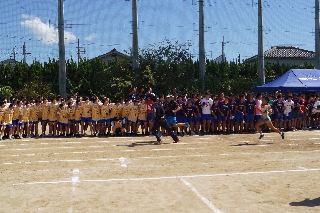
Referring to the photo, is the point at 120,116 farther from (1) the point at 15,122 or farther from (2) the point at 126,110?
(1) the point at 15,122

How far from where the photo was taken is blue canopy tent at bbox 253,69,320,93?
73.6 ft

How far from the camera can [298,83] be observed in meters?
22.9

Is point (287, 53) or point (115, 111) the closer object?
point (115, 111)

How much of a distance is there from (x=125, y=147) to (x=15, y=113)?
5904 mm

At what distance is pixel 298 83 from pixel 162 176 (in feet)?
51.3

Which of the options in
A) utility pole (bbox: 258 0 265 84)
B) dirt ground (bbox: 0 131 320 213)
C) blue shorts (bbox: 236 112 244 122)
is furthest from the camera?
utility pole (bbox: 258 0 265 84)

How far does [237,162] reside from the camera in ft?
37.3

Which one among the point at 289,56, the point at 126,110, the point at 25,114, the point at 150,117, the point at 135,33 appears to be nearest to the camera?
the point at 25,114

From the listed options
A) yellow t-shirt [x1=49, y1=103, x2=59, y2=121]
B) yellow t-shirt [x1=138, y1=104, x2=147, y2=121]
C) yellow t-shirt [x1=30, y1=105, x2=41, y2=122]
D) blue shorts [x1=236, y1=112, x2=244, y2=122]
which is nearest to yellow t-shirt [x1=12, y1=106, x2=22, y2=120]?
yellow t-shirt [x1=30, y1=105, x2=41, y2=122]

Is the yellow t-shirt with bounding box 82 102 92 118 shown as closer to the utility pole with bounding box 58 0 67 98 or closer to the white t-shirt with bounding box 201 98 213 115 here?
the white t-shirt with bounding box 201 98 213 115

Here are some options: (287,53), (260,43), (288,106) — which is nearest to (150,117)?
(288,106)

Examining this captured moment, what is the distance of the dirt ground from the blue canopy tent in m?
7.15

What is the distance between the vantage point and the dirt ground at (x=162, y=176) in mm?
7262

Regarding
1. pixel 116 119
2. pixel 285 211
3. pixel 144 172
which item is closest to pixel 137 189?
pixel 144 172
